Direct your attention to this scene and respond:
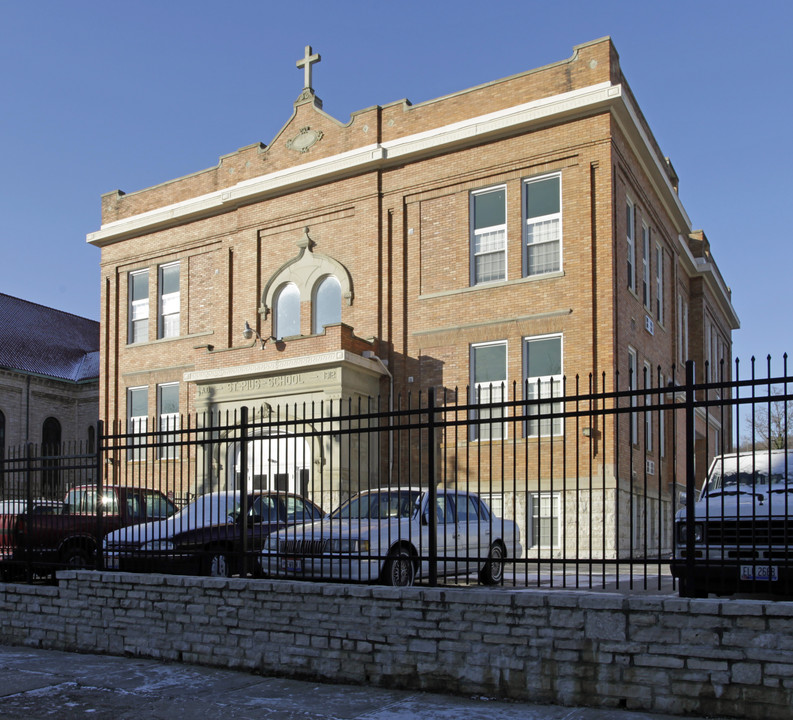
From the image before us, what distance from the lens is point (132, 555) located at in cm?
1012

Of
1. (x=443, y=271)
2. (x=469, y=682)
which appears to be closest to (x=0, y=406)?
(x=443, y=271)

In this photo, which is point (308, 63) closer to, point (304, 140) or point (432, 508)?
point (304, 140)

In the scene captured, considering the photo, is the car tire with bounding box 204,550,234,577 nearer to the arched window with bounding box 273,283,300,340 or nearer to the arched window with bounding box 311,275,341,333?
the arched window with bounding box 311,275,341,333

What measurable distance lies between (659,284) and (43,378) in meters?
27.4

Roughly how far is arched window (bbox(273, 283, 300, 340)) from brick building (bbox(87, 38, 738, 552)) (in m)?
0.05

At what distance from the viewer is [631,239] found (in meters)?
21.2

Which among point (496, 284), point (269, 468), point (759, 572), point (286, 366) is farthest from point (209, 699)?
point (496, 284)

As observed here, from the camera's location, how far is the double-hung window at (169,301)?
26188 millimetres

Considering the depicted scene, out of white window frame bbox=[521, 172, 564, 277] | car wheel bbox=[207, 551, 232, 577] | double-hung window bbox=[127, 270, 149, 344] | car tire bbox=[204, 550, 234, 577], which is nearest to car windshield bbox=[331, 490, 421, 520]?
car tire bbox=[204, 550, 234, 577]

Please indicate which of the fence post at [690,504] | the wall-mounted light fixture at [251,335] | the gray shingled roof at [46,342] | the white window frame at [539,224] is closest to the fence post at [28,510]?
the fence post at [690,504]

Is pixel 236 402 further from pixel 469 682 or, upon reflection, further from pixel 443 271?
pixel 469 682

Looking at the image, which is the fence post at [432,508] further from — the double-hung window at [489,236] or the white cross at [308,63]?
the white cross at [308,63]

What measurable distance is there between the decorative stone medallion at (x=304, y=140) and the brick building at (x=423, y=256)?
43 millimetres

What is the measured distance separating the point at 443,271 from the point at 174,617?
43.5 feet
